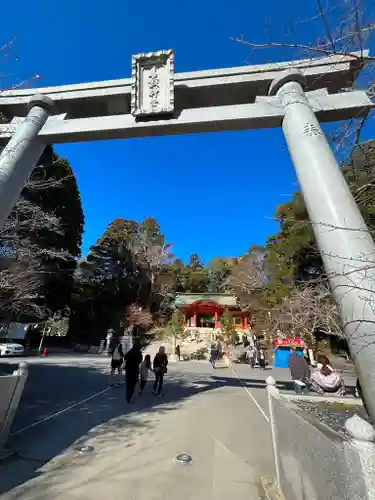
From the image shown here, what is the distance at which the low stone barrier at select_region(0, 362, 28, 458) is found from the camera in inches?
136

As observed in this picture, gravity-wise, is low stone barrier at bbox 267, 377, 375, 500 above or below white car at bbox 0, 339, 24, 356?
below

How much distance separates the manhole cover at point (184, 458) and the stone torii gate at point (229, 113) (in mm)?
2499

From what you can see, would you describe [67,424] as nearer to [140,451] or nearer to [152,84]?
[140,451]

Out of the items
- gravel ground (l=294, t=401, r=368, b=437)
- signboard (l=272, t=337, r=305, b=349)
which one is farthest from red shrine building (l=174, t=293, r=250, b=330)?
gravel ground (l=294, t=401, r=368, b=437)

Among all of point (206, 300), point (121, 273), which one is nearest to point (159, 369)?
point (206, 300)

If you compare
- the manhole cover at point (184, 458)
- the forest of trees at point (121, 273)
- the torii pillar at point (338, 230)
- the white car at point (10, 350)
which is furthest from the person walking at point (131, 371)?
the white car at point (10, 350)

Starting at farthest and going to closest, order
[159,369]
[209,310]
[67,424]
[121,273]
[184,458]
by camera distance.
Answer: [209,310] < [121,273] < [159,369] < [67,424] < [184,458]

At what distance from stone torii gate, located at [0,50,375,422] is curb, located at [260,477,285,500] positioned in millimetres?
1669

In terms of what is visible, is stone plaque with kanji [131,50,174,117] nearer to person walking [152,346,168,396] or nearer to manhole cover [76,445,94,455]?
manhole cover [76,445,94,455]

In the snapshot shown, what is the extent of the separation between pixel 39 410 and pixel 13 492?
3.32 meters

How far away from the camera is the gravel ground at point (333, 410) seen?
239cm

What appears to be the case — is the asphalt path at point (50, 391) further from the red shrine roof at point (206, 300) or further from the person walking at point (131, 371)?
the red shrine roof at point (206, 300)

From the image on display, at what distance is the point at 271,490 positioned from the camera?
2846mm

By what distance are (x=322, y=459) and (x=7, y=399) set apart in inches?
145
